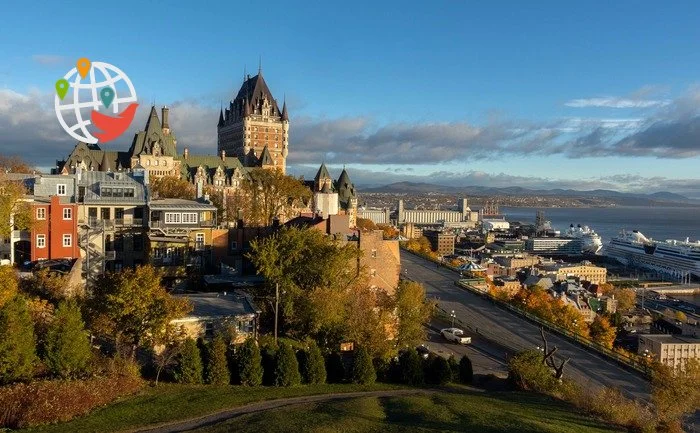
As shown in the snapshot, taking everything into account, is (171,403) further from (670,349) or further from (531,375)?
(670,349)

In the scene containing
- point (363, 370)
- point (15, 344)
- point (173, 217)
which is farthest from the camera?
point (173, 217)

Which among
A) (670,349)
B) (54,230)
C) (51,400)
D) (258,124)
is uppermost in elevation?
(258,124)

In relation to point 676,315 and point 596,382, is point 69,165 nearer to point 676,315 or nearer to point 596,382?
point 596,382

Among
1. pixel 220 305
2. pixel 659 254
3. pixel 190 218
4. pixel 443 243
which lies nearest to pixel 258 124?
pixel 443 243

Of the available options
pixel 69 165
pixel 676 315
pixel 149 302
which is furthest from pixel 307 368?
pixel 676 315

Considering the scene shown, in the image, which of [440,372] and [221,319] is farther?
[221,319]

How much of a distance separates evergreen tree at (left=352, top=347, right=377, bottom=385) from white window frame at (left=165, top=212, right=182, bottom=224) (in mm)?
18150

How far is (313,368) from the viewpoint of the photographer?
2428 cm

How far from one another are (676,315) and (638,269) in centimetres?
7452

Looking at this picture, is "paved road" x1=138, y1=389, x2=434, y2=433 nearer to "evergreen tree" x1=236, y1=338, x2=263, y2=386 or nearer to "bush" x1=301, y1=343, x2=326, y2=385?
"bush" x1=301, y1=343, x2=326, y2=385

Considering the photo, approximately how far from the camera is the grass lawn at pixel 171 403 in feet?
57.7

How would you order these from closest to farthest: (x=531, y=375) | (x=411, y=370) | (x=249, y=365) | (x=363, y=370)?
(x=249, y=365) → (x=363, y=370) → (x=411, y=370) → (x=531, y=375)

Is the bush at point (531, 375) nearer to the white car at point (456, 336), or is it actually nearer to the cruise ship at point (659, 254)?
the white car at point (456, 336)

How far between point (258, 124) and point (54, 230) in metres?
85.6
